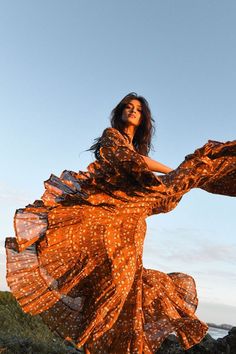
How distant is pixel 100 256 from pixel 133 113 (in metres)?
1.64

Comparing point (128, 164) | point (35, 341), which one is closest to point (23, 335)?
point (35, 341)

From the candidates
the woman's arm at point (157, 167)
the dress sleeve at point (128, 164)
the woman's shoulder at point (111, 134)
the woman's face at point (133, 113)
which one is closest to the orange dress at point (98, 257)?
the dress sleeve at point (128, 164)

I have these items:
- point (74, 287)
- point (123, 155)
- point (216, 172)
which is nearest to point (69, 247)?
point (74, 287)

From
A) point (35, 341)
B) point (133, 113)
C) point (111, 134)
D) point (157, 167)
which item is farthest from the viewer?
point (35, 341)

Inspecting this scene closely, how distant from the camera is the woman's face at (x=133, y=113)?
517 cm

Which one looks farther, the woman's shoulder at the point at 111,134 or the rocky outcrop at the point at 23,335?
the rocky outcrop at the point at 23,335

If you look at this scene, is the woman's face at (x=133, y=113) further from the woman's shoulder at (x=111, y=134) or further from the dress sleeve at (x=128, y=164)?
the dress sleeve at (x=128, y=164)

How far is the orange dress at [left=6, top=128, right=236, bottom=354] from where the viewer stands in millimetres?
4098

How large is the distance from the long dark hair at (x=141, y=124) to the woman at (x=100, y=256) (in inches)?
29.0

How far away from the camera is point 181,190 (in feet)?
14.9

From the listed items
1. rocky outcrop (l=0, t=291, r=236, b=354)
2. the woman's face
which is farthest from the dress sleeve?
rocky outcrop (l=0, t=291, r=236, b=354)

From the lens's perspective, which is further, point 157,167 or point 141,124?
point 141,124

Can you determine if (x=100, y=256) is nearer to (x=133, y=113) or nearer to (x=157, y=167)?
(x=157, y=167)

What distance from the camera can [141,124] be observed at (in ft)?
17.3
